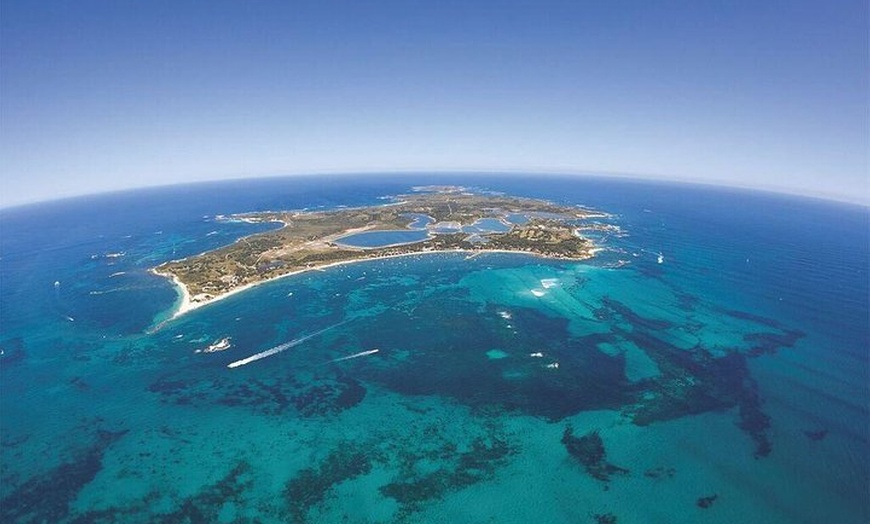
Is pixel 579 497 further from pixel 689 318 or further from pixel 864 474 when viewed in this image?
pixel 689 318

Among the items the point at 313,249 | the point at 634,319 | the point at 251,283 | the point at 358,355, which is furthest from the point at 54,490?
the point at 313,249

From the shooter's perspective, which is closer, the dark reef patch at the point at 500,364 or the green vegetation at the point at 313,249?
the dark reef patch at the point at 500,364

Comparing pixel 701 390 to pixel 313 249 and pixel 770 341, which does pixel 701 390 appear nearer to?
pixel 770 341

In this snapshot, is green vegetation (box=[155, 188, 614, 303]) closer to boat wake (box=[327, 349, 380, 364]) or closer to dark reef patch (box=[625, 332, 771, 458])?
boat wake (box=[327, 349, 380, 364])

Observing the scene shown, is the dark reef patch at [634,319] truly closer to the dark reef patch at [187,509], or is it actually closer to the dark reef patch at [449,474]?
the dark reef patch at [449,474]

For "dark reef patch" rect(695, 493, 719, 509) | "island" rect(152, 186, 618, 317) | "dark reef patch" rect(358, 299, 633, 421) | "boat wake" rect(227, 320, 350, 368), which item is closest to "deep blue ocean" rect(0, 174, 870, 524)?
"dark reef patch" rect(695, 493, 719, 509)

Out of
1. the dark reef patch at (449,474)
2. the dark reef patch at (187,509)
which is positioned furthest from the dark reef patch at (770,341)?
the dark reef patch at (187,509)
